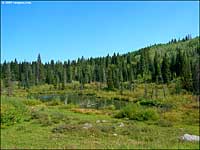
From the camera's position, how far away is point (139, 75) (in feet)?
501

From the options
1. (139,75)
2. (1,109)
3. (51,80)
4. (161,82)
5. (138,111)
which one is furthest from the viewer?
(51,80)

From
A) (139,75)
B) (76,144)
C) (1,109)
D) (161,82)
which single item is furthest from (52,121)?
(139,75)

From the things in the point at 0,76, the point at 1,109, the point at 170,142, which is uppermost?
the point at 0,76

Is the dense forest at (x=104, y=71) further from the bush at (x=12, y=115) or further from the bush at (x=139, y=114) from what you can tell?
the bush at (x=12, y=115)

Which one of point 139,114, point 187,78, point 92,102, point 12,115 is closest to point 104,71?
point 187,78

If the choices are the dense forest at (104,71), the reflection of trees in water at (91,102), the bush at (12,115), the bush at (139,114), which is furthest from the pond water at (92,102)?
the dense forest at (104,71)

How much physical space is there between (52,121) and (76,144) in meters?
12.3

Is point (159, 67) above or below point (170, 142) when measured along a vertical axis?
above

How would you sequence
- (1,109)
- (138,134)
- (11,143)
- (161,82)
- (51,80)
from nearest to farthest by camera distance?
(11,143)
(138,134)
(1,109)
(161,82)
(51,80)

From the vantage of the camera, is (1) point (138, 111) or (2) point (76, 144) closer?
(2) point (76, 144)

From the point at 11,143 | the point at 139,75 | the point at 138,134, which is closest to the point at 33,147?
the point at 11,143

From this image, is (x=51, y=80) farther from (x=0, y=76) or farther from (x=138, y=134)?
(x=138, y=134)

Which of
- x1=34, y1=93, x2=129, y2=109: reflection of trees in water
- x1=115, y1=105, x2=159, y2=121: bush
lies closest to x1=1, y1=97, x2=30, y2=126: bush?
x1=115, y1=105, x2=159, y2=121: bush

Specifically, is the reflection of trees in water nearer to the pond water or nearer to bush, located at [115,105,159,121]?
the pond water
